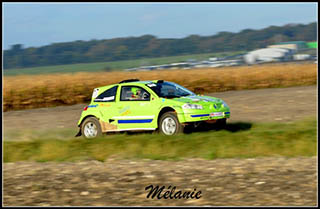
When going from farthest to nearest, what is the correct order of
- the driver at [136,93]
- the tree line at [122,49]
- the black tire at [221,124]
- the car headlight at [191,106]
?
the tree line at [122,49] < the driver at [136,93] < the black tire at [221,124] < the car headlight at [191,106]

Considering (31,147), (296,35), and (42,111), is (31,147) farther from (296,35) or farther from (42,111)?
(296,35)

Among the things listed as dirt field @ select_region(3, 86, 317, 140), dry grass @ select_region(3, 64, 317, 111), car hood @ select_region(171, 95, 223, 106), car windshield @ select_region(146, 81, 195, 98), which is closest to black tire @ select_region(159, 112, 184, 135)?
car hood @ select_region(171, 95, 223, 106)

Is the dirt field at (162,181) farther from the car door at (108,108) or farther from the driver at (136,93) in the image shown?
the driver at (136,93)

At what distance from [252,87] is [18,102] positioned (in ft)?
43.2

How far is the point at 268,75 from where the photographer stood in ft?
102

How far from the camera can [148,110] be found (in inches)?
542

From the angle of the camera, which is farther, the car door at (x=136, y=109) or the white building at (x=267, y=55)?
the white building at (x=267, y=55)

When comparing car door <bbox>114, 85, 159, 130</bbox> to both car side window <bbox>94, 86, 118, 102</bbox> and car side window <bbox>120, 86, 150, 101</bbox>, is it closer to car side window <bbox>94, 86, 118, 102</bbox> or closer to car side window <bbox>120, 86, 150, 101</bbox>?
car side window <bbox>120, 86, 150, 101</bbox>

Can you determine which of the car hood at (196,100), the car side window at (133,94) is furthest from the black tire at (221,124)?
the car side window at (133,94)

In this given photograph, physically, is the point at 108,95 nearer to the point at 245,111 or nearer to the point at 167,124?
the point at 167,124

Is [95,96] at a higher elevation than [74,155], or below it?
higher

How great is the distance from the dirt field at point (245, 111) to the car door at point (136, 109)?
10.4 ft

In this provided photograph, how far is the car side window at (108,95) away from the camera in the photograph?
14.4 m

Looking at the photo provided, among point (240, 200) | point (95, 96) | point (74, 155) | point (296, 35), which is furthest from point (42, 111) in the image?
point (296, 35)
